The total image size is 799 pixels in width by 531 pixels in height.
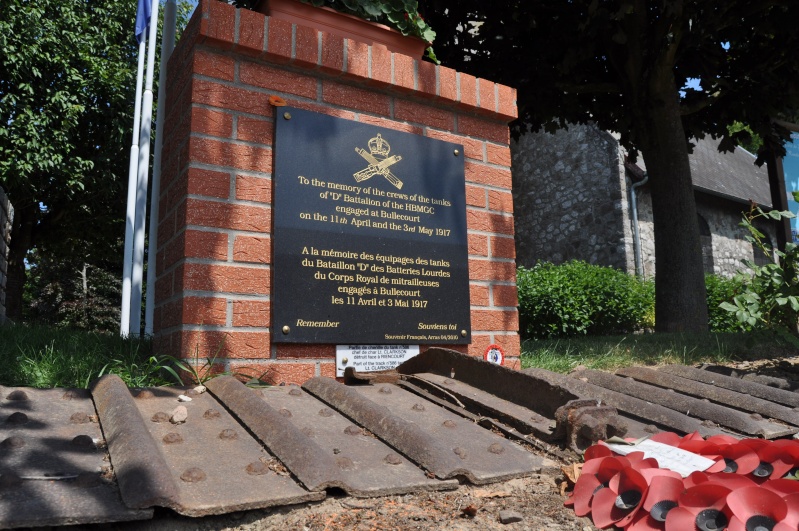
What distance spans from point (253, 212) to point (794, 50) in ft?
25.6

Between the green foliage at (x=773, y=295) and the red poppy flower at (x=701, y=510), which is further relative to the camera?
the green foliage at (x=773, y=295)

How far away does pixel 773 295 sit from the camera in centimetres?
486

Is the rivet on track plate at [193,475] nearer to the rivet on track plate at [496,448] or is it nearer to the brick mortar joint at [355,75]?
the rivet on track plate at [496,448]

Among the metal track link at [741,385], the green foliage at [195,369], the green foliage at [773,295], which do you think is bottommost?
the metal track link at [741,385]

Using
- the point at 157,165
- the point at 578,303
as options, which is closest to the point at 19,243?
the point at 578,303

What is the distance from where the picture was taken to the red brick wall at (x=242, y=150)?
308cm

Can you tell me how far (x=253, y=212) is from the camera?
3.20 meters

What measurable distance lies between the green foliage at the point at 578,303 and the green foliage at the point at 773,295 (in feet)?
24.4

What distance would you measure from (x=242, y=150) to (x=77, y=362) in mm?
1190

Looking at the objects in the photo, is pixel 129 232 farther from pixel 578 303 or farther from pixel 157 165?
pixel 578 303

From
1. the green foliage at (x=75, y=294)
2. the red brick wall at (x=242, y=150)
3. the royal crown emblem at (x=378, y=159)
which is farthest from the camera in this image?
the green foliage at (x=75, y=294)

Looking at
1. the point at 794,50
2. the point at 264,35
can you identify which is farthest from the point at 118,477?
the point at 794,50

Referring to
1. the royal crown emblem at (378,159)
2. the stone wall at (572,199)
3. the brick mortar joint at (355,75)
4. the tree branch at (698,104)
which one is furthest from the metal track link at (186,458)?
the stone wall at (572,199)

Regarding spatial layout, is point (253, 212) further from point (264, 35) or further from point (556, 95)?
point (556, 95)
